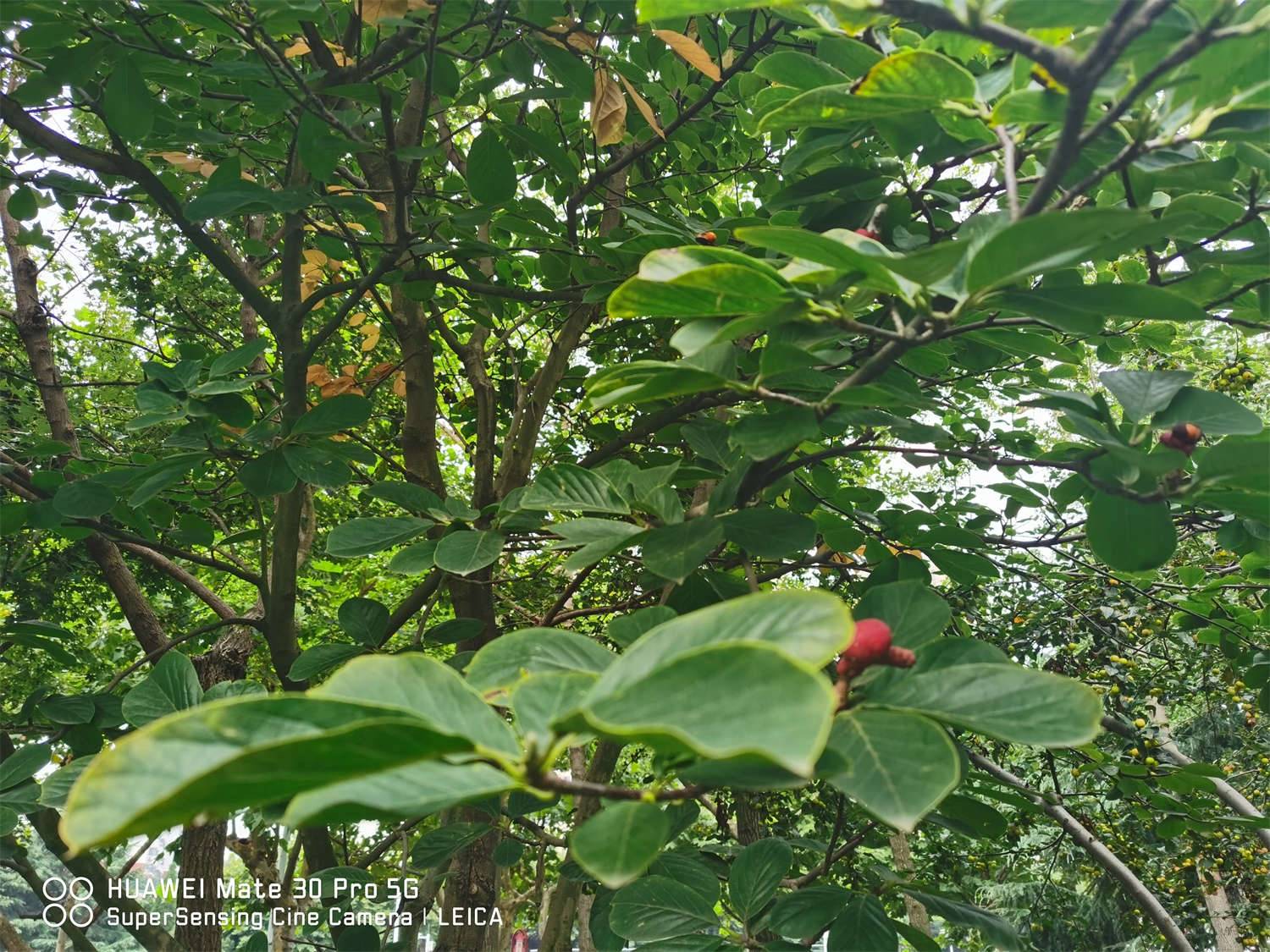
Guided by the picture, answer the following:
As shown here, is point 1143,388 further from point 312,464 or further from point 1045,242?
point 312,464

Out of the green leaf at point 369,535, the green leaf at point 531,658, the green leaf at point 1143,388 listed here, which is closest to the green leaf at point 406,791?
the green leaf at point 531,658

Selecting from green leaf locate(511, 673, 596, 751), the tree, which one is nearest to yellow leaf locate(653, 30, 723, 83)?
the tree

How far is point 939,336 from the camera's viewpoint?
27.4 inches

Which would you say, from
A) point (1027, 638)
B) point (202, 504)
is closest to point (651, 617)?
point (202, 504)

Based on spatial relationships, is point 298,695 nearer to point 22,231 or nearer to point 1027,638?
point 22,231

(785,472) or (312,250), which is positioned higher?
(312,250)

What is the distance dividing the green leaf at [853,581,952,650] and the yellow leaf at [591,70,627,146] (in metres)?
1.11

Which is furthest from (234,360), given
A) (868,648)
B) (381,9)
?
(868,648)

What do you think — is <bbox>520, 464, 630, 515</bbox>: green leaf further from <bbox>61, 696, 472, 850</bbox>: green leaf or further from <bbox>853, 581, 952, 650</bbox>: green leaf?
<bbox>61, 696, 472, 850</bbox>: green leaf

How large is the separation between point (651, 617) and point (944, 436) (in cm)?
Result: 44

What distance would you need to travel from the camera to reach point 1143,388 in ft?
2.81

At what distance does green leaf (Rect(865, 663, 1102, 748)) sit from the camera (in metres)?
0.55

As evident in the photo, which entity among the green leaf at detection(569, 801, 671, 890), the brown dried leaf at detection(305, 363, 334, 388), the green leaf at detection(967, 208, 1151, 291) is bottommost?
the green leaf at detection(569, 801, 671, 890)

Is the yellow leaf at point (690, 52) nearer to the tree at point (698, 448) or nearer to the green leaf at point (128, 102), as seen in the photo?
the tree at point (698, 448)
